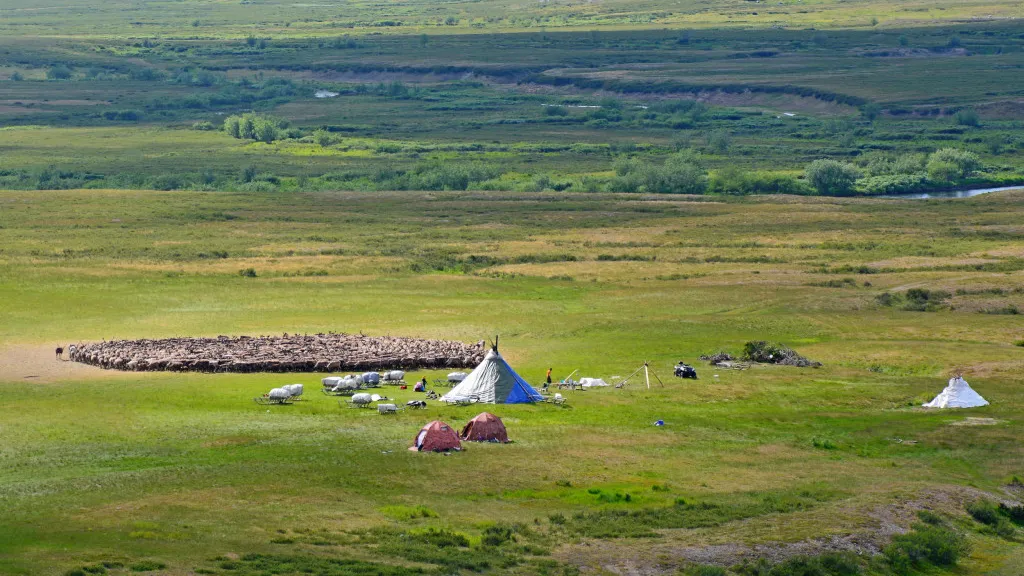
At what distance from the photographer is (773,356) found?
66.4m

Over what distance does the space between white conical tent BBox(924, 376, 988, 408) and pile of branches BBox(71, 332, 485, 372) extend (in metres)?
17.6

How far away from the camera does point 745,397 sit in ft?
194

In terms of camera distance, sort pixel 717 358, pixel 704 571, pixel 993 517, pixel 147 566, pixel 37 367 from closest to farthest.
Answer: pixel 147 566, pixel 704 571, pixel 993 517, pixel 37 367, pixel 717 358

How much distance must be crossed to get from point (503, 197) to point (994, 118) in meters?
78.3

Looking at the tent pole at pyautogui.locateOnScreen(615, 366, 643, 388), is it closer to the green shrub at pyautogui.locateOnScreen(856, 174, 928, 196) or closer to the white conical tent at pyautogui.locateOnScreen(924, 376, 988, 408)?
the white conical tent at pyautogui.locateOnScreen(924, 376, 988, 408)

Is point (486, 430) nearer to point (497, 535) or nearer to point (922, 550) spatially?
point (497, 535)

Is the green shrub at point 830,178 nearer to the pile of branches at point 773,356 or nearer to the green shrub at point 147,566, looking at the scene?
the pile of branches at point 773,356

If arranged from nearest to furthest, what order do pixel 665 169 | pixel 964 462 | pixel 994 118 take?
1. pixel 964 462
2. pixel 665 169
3. pixel 994 118

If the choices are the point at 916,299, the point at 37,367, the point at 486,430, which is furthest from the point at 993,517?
the point at 916,299

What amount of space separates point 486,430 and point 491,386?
6.33 meters

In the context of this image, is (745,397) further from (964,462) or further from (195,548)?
(195,548)

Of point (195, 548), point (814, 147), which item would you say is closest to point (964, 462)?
point (195, 548)

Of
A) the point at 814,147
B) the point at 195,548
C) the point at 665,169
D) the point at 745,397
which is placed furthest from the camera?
the point at 814,147

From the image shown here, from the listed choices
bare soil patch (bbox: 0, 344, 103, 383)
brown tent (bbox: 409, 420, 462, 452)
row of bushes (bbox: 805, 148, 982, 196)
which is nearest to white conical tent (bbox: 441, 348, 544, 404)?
brown tent (bbox: 409, 420, 462, 452)
